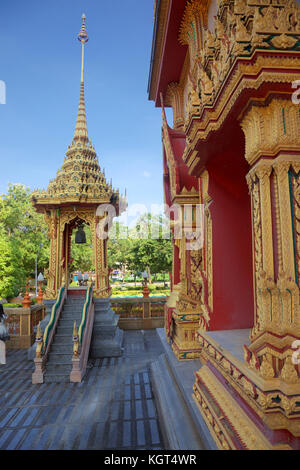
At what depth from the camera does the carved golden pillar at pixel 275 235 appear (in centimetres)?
208

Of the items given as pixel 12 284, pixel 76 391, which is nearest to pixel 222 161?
pixel 76 391

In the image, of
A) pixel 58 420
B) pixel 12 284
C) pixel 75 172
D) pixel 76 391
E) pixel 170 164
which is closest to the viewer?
pixel 58 420

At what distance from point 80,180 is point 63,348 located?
22.6 ft

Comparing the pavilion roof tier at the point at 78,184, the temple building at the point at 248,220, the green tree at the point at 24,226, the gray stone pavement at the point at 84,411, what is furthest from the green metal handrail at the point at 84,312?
the green tree at the point at 24,226

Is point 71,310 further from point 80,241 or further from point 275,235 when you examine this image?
point 275,235

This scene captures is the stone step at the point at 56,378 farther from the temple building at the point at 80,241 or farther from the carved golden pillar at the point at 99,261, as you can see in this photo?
the carved golden pillar at the point at 99,261

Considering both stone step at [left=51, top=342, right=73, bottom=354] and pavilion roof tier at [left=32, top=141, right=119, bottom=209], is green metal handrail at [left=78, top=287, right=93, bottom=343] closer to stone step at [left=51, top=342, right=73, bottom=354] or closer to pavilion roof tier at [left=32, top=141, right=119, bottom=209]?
stone step at [left=51, top=342, right=73, bottom=354]

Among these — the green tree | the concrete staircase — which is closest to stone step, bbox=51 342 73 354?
the concrete staircase

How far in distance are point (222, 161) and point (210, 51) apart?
55.8 inches

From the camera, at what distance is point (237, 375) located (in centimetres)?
246

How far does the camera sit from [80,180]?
11492mm

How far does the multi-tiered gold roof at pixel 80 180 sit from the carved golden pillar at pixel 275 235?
9.26m

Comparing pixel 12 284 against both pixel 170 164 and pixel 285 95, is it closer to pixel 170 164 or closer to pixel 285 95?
pixel 170 164

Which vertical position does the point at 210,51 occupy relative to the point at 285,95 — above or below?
above
